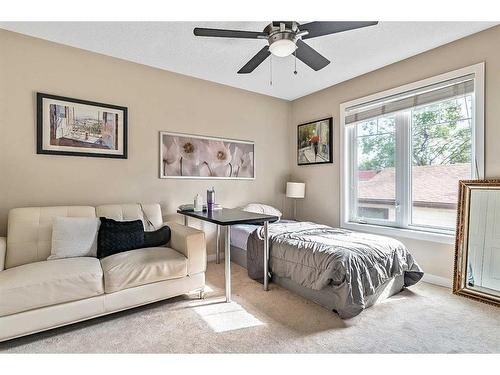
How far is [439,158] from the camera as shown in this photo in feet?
9.14

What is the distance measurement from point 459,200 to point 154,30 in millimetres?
3350

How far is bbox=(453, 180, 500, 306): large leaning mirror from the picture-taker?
2270 millimetres

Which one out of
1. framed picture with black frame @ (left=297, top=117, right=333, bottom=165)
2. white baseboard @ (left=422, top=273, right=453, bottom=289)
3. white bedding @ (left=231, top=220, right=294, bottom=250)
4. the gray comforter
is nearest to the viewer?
the gray comforter

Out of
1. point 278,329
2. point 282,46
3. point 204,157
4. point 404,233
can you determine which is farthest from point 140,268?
point 404,233

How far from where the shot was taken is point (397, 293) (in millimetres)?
2531

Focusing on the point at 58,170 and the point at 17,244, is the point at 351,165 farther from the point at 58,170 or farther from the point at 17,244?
the point at 17,244

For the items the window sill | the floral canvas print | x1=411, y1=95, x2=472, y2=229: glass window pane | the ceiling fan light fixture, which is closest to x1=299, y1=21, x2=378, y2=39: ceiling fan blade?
the ceiling fan light fixture

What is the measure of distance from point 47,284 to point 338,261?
2.11 metres

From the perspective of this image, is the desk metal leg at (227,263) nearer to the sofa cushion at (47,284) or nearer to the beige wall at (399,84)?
the sofa cushion at (47,284)

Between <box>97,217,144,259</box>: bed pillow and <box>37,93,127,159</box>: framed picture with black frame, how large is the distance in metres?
0.86

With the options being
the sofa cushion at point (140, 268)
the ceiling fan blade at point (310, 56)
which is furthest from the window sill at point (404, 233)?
the sofa cushion at point (140, 268)

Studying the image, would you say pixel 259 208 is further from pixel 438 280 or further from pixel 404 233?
pixel 438 280

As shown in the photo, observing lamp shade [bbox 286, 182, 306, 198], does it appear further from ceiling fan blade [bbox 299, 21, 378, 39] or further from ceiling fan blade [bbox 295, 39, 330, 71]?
ceiling fan blade [bbox 299, 21, 378, 39]

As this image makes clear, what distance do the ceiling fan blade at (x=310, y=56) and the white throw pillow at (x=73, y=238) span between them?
2401 millimetres
